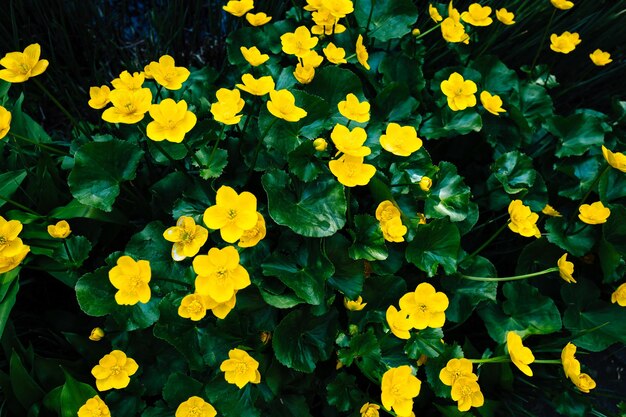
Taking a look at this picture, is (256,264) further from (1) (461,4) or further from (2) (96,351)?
(1) (461,4)

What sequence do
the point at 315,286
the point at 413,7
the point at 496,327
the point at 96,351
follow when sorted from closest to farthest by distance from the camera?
the point at 315,286 < the point at 96,351 < the point at 496,327 < the point at 413,7

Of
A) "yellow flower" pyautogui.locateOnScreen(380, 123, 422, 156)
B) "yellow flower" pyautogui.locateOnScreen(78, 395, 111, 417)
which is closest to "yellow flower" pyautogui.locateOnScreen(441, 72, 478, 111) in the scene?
"yellow flower" pyautogui.locateOnScreen(380, 123, 422, 156)

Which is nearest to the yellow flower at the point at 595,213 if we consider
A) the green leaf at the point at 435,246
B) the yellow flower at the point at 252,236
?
the green leaf at the point at 435,246

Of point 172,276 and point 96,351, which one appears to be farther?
point 96,351

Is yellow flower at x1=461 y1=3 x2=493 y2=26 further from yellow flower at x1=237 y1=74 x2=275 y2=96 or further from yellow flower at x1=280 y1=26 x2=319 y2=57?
yellow flower at x1=237 y1=74 x2=275 y2=96

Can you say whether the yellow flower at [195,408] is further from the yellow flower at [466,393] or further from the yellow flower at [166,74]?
the yellow flower at [166,74]

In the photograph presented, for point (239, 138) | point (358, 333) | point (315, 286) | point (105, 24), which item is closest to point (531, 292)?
point (358, 333)

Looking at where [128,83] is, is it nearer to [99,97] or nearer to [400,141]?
[99,97]
